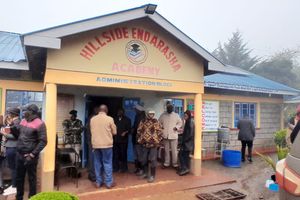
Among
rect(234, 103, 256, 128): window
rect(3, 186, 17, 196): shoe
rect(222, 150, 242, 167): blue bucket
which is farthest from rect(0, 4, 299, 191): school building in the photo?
rect(234, 103, 256, 128): window

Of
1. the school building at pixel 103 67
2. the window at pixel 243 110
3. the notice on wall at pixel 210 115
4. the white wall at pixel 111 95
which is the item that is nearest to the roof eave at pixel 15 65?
the school building at pixel 103 67

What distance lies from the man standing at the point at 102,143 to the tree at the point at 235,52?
36.1 metres

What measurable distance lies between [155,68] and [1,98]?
4080 mm

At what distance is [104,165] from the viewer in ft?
19.8

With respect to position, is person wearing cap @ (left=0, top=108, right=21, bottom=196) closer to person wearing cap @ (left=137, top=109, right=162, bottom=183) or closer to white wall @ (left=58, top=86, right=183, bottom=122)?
white wall @ (left=58, top=86, right=183, bottom=122)

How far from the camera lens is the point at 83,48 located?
19.3 ft

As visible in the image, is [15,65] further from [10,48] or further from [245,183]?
[245,183]

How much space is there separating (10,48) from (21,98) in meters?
1.85

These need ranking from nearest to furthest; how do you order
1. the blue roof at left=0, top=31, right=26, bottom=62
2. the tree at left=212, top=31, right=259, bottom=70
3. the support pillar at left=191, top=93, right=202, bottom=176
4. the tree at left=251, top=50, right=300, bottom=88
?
the blue roof at left=0, top=31, right=26, bottom=62
the support pillar at left=191, top=93, right=202, bottom=176
the tree at left=251, top=50, right=300, bottom=88
the tree at left=212, top=31, right=259, bottom=70

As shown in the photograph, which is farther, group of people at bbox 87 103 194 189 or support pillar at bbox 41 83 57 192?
group of people at bbox 87 103 194 189

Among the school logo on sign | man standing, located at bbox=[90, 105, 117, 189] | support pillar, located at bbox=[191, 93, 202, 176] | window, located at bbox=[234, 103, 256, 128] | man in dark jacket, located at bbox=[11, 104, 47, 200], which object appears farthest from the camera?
window, located at bbox=[234, 103, 256, 128]

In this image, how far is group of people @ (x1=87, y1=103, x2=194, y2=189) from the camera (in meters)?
6.01

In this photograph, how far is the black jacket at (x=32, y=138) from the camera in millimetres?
4902

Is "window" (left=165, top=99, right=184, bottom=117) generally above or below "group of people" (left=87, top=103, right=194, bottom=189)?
above
